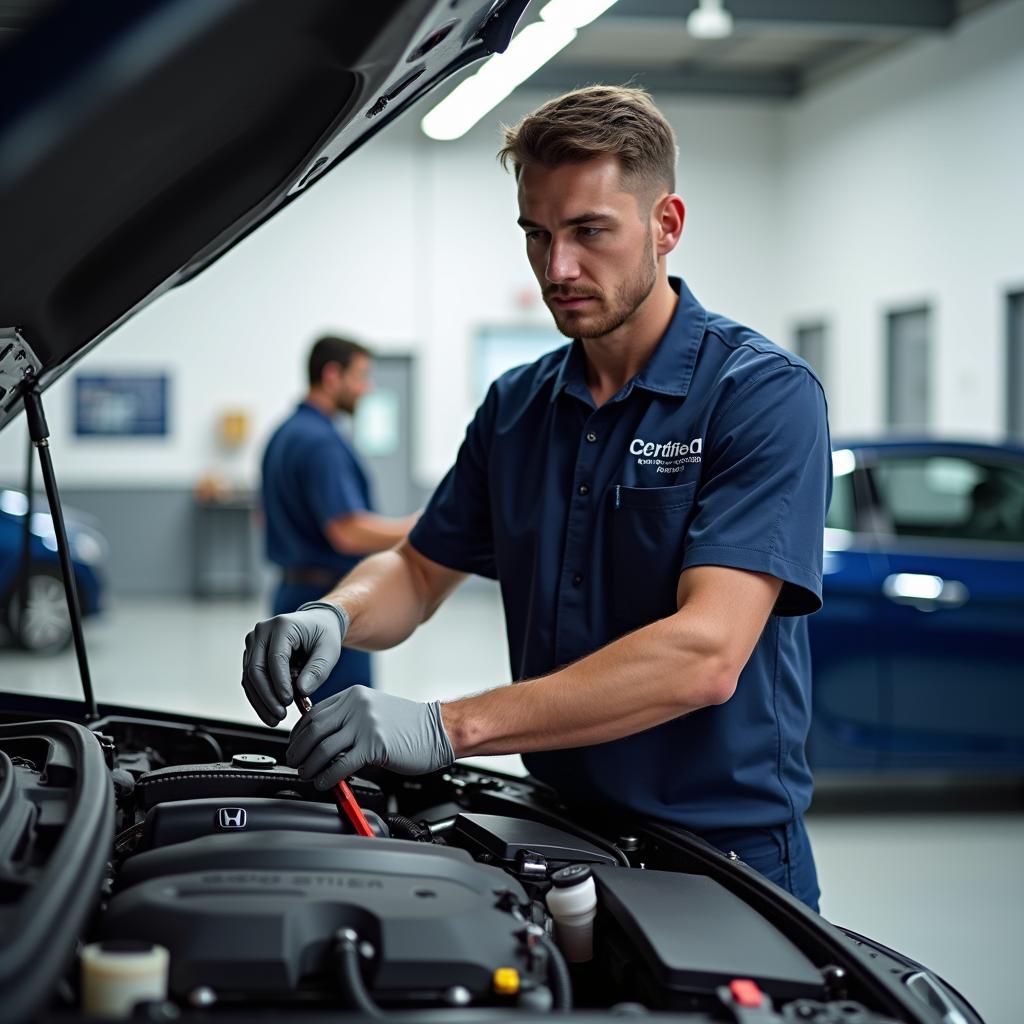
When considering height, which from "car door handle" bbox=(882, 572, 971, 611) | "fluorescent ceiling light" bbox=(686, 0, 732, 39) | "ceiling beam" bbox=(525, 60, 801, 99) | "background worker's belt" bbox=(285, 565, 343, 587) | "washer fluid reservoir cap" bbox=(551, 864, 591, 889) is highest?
"ceiling beam" bbox=(525, 60, 801, 99)

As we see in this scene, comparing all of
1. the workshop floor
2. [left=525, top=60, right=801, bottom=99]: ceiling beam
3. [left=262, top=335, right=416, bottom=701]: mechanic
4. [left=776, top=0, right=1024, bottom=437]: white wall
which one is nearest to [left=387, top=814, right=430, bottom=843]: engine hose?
the workshop floor

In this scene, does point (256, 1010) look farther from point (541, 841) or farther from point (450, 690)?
point (450, 690)

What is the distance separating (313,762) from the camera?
134 centimetres

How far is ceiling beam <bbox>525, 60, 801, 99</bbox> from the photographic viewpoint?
10812 mm

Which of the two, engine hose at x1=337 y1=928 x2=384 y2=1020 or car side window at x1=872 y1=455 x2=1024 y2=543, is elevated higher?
car side window at x1=872 y1=455 x2=1024 y2=543

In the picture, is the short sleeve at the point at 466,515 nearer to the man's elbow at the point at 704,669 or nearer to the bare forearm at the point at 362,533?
the man's elbow at the point at 704,669

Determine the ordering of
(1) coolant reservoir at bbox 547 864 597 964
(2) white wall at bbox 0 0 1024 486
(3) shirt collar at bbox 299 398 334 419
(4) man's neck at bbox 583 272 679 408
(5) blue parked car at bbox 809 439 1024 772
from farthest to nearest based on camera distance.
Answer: (2) white wall at bbox 0 0 1024 486, (3) shirt collar at bbox 299 398 334 419, (5) blue parked car at bbox 809 439 1024 772, (4) man's neck at bbox 583 272 679 408, (1) coolant reservoir at bbox 547 864 597 964

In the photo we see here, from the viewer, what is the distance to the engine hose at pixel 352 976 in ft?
A: 3.12

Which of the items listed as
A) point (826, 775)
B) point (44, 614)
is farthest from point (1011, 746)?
point (44, 614)

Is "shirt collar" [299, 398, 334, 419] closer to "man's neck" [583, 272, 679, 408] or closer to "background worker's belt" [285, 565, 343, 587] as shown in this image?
"background worker's belt" [285, 565, 343, 587]

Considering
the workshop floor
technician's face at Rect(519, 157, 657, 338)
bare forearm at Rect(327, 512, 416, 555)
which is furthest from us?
bare forearm at Rect(327, 512, 416, 555)

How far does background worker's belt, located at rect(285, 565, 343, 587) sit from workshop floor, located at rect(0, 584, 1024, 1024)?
0.88 meters

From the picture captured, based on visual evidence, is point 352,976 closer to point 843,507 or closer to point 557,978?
point 557,978

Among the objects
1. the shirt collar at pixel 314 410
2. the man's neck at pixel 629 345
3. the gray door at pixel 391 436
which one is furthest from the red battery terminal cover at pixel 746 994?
the gray door at pixel 391 436
